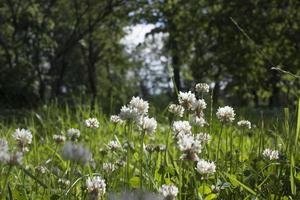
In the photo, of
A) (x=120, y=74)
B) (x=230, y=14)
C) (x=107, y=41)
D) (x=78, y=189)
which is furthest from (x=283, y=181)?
(x=120, y=74)

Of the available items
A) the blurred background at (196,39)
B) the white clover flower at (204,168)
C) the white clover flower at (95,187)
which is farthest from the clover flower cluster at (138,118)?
the blurred background at (196,39)

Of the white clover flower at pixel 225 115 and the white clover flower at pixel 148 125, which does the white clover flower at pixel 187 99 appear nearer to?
the white clover flower at pixel 225 115

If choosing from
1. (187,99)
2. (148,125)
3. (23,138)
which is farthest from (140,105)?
(23,138)

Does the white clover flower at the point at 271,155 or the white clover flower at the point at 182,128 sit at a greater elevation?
the white clover flower at the point at 182,128

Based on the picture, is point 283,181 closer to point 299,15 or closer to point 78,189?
point 78,189

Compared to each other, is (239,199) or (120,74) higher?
(120,74)

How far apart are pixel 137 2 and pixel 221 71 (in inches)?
172

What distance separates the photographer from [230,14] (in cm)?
1725

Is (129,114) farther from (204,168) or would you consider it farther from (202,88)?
(202,88)

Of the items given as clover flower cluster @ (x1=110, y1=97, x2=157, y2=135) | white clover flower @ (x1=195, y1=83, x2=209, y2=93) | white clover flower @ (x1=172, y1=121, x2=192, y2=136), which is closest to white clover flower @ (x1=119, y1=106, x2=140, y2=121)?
clover flower cluster @ (x1=110, y1=97, x2=157, y2=135)

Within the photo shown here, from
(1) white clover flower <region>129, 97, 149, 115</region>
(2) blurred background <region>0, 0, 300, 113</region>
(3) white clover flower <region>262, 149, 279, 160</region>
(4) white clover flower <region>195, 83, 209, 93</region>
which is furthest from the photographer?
(2) blurred background <region>0, 0, 300, 113</region>

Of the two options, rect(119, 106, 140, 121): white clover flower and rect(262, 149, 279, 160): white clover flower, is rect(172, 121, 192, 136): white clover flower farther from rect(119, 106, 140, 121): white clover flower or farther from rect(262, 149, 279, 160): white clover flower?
rect(262, 149, 279, 160): white clover flower

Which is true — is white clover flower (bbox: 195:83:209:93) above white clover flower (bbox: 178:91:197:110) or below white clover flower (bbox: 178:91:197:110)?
above

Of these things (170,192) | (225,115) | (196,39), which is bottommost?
(170,192)
